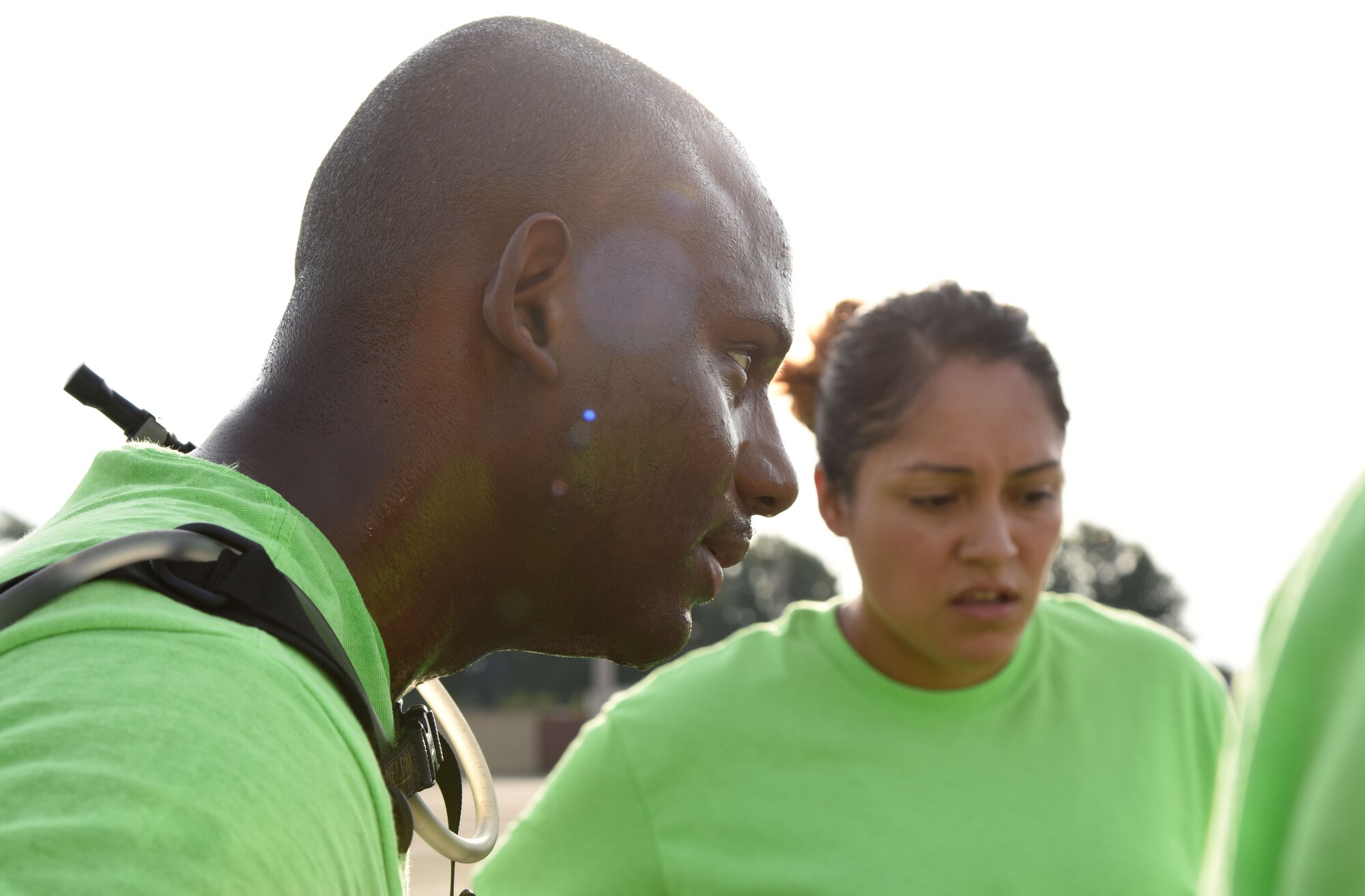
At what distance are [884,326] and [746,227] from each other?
1560mm

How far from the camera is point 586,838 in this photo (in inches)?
127

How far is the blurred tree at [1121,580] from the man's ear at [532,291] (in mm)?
67187

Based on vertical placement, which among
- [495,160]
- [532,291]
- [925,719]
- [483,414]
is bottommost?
[925,719]

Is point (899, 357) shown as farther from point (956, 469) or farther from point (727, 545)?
point (727, 545)

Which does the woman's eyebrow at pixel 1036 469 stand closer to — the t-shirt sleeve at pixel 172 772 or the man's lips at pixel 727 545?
the man's lips at pixel 727 545

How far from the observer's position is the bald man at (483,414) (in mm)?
1463

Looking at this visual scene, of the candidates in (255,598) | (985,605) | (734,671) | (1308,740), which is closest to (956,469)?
(985,605)

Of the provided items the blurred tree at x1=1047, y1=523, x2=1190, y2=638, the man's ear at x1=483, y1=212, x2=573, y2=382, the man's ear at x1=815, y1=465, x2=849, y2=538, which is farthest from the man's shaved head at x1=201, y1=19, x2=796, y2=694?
the blurred tree at x1=1047, y1=523, x2=1190, y2=638

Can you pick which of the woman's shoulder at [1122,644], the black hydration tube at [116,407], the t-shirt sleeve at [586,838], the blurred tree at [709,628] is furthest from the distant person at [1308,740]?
the blurred tree at [709,628]

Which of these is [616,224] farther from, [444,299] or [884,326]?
[884,326]

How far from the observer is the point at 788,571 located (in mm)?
72000

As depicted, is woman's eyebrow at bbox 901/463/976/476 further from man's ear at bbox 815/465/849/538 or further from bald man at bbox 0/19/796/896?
bald man at bbox 0/19/796/896

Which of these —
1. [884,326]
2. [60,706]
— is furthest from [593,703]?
[60,706]

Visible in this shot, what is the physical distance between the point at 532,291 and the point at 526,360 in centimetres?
10
